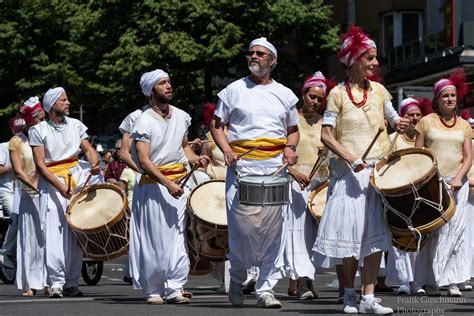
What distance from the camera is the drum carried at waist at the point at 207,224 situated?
1366 cm

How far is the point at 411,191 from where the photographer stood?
1141 centimetres

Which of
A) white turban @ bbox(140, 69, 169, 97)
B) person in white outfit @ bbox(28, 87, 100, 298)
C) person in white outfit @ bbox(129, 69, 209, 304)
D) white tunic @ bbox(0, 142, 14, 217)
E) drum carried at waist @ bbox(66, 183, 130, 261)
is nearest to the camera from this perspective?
person in white outfit @ bbox(129, 69, 209, 304)

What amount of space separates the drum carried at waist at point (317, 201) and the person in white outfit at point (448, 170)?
1.10 m

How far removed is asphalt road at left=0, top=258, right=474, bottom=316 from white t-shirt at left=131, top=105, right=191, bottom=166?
1.30 m

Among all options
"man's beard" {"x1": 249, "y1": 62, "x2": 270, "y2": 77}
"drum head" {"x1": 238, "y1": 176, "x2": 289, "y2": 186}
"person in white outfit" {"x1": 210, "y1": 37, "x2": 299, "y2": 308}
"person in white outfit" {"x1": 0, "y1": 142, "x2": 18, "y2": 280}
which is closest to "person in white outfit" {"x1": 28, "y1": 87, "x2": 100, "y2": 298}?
"person in white outfit" {"x1": 210, "y1": 37, "x2": 299, "y2": 308}

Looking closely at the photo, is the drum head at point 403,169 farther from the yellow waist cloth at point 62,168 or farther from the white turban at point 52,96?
the white turban at point 52,96

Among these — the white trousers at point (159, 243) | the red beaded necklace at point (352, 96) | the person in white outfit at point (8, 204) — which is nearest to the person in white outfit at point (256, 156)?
the red beaded necklace at point (352, 96)

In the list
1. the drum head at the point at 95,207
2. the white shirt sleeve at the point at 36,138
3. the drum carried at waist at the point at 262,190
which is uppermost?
the white shirt sleeve at the point at 36,138

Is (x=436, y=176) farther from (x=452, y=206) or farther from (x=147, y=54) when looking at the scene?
(x=147, y=54)

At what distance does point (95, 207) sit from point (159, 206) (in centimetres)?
163

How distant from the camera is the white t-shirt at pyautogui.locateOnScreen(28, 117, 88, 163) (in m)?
15.0

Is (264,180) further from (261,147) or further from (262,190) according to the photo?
(261,147)

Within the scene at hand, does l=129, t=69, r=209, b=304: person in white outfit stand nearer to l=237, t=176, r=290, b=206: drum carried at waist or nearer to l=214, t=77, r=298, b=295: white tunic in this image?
l=214, t=77, r=298, b=295: white tunic

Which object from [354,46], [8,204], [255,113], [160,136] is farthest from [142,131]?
[8,204]
